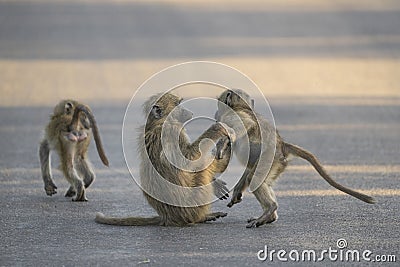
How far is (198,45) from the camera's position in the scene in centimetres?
1761

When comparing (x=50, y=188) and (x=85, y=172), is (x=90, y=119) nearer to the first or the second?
(x=85, y=172)

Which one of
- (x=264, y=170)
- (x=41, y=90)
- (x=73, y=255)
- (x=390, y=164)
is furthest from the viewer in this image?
(x=41, y=90)

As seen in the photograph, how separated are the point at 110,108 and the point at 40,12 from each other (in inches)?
361

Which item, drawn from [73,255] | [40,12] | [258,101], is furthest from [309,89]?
[40,12]

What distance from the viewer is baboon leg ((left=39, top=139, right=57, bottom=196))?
9453 mm

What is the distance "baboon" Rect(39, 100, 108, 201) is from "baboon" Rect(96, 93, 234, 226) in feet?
3.28

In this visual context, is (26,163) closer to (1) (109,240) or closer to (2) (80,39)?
(1) (109,240)

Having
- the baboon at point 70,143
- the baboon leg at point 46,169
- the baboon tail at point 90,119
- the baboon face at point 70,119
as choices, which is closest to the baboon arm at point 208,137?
the baboon tail at point 90,119

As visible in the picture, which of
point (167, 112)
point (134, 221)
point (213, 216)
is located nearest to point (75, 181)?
point (134, 221)

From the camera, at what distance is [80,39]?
62.0ft

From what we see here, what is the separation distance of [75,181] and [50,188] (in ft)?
0.80

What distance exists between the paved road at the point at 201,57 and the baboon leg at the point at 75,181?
136 mm

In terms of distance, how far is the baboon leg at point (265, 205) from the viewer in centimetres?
826

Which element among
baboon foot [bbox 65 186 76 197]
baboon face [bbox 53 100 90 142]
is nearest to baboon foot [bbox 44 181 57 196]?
baboon foot [bbox 65 186 76 197]
